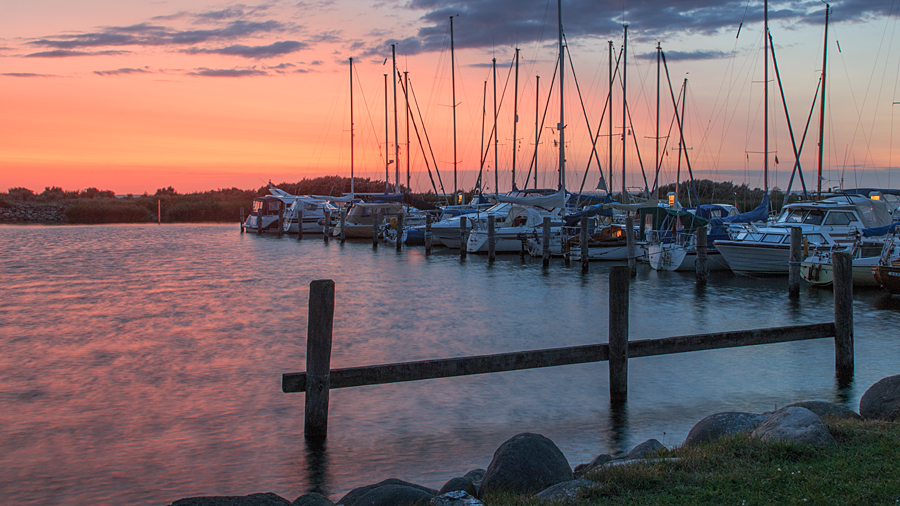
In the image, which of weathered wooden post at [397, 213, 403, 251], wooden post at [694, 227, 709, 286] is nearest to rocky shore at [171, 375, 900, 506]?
wooden post at [694, 227, 709, 286]

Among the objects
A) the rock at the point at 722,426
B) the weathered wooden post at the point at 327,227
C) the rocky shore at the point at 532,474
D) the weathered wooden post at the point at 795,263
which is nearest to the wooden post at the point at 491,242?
the weathered wooden post at the point at 795,263

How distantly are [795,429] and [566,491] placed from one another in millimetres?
2276

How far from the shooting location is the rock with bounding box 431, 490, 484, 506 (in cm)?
502

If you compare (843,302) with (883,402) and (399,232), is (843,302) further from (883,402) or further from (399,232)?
(399,232)

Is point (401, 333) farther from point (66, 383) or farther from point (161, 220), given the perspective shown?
point (161, 220)

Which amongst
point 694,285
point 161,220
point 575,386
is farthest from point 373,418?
point 161,220

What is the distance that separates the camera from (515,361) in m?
7.91

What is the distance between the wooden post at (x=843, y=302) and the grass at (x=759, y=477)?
4.21 m

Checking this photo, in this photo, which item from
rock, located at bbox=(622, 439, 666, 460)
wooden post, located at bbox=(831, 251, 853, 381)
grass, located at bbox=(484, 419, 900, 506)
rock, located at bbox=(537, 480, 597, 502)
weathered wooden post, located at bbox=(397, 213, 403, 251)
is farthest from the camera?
weathered wooden post, located at bbox=(397, 213, 403, 251)

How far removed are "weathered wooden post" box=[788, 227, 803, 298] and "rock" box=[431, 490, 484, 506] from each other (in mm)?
19120

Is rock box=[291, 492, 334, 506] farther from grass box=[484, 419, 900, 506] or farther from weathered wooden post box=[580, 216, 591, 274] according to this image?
weathered wooden post box=[580, 216, 591, 274]

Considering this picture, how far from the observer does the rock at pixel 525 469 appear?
231 inches

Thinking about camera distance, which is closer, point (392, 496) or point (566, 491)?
point (566, 491)

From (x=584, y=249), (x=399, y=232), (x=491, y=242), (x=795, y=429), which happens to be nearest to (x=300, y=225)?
(x=399, y=232)
